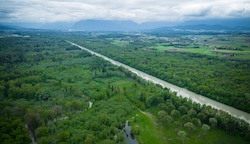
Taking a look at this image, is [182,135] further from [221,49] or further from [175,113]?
[221,49]

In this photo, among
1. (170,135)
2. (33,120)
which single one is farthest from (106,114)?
(33,120)

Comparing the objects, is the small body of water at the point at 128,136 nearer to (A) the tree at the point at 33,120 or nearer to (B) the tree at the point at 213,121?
(B) the tree at the point at 213,121

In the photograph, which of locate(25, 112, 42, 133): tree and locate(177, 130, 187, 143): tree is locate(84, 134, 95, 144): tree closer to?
locate(25, 112, 42, 133): tree

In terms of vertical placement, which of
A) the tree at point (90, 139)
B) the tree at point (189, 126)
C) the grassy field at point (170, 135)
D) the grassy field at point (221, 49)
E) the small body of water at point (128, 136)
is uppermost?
the grassy field at point (221, 49)

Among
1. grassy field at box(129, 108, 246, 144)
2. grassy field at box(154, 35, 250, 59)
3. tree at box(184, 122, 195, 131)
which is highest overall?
grassy field at box(154, 35, 250, 59)

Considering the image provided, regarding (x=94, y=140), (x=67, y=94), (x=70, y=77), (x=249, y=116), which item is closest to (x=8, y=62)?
(x=70, y=77)

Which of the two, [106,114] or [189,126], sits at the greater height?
[106,114]

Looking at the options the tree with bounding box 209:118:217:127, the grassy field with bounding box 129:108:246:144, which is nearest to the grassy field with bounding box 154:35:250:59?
the tree with bounding box 209:118:217:127

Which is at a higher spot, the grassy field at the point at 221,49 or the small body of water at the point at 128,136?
the grassy field at the point at 221,49

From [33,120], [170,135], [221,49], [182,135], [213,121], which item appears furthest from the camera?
[221,49]

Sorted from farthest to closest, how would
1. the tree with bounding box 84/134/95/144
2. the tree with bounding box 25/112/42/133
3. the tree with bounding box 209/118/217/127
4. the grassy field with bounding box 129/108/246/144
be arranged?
the tree with bounding box 25/112/42/133 < the tree with bounding box 209/118/217/127 < the grassy field with bounding box 129/108/246/144 < the tree with bounding box 84/134/95/144

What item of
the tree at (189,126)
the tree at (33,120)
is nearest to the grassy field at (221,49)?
the tree at (189,126)
